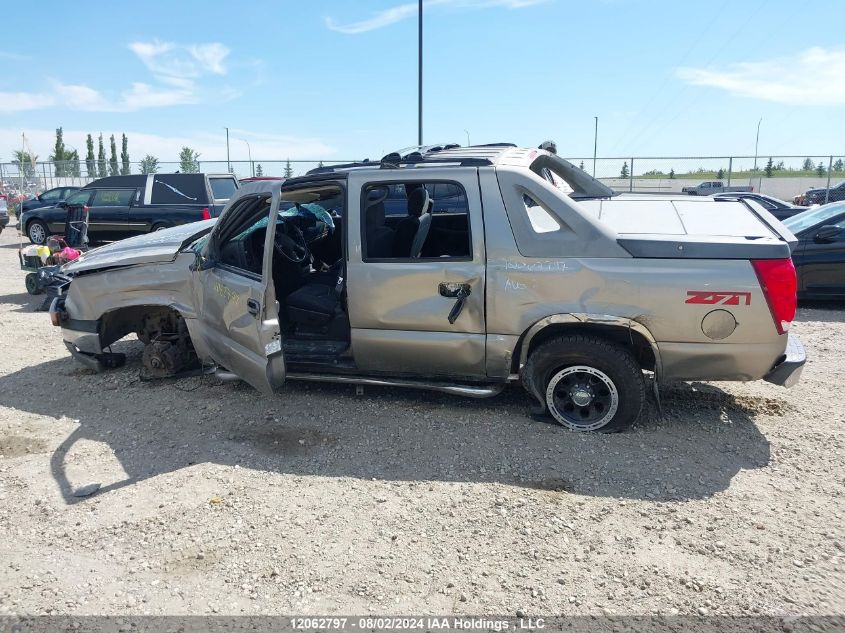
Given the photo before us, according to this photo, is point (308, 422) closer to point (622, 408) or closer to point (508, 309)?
point (508, 309)

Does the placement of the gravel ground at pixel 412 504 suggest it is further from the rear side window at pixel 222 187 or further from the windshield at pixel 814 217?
the rear side window at pixel 222 187

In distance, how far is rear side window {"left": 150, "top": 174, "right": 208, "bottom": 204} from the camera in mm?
13234

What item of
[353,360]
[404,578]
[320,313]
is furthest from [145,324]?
[404,578]

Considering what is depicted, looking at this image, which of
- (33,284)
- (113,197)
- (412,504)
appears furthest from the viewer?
(113,197)

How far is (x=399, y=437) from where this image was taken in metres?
4.39

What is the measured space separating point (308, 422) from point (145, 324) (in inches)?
83.5

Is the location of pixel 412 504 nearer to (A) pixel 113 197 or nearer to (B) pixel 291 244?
(B) pixel 291 244

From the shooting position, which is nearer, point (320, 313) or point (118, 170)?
point (320, 313)

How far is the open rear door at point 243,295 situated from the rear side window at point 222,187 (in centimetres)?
856

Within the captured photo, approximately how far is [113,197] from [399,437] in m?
12.2

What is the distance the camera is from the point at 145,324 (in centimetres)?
576

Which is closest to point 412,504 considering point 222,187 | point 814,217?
point 814,217

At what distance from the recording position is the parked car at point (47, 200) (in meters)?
18.8

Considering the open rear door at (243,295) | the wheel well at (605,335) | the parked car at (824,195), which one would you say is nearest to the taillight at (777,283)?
the wheel well at (605,335)
